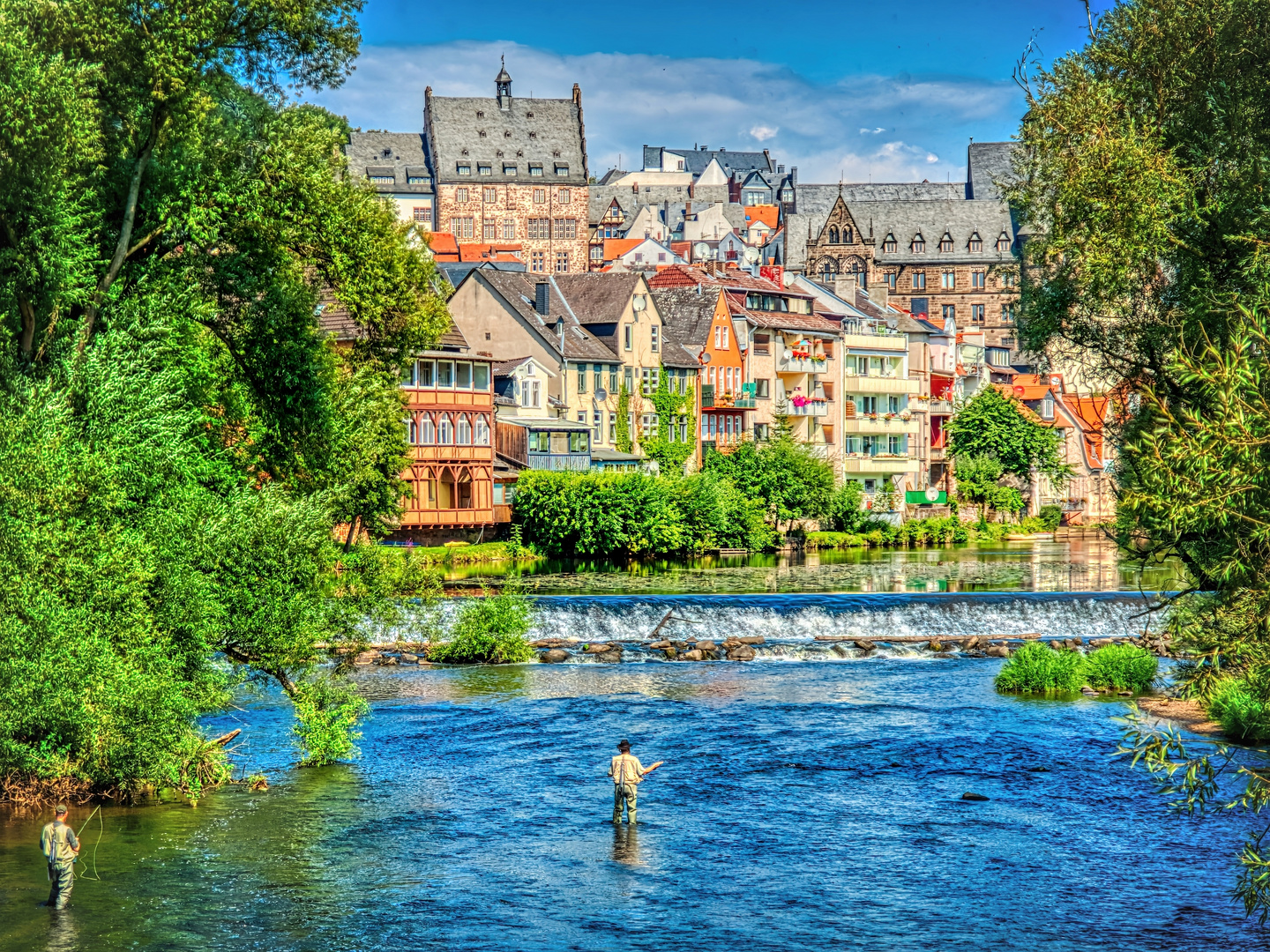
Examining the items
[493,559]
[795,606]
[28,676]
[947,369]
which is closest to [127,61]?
[28,676]

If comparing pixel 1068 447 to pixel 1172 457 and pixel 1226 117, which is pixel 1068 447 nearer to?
pixel 1226 117

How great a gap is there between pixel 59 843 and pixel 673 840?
921cm

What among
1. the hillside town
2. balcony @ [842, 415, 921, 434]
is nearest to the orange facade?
the hillside town

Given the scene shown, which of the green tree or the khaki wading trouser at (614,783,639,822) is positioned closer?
the khaki wading trouser at (614,783,639,822)

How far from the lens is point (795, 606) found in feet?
151

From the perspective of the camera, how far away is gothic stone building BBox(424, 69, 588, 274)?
151 m

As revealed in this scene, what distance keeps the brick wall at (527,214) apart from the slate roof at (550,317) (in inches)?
2592

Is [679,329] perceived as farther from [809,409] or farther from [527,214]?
[527,214]

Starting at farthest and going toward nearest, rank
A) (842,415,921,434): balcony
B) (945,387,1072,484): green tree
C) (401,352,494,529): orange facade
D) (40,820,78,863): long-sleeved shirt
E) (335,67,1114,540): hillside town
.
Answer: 1. (945,387,1072,484): green tree
2. (842,415,921,434): balcony
3. (335,67,1114,540): hillside town
4. (401,352,494,529): orange facade
5. (40,820,78,863): long-sleeved shirt

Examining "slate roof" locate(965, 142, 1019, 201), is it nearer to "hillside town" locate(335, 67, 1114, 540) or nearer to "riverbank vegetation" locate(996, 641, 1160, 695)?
"hillside town" locate(335, 67, 1114, 540)

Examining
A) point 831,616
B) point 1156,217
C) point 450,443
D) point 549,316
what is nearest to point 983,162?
point 549,316

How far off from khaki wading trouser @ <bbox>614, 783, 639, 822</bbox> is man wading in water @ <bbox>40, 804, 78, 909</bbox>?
332 inches

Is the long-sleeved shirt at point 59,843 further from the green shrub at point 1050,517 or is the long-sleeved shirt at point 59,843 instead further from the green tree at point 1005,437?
the green tree at point 1005,437

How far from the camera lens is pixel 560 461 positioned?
75.4 metres
